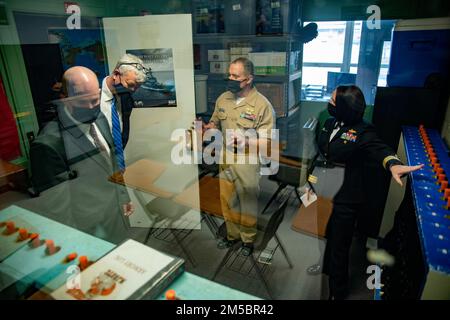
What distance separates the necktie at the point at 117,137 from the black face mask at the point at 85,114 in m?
0.18

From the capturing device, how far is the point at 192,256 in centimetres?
226

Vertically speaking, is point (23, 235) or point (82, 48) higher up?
point (82, 48)

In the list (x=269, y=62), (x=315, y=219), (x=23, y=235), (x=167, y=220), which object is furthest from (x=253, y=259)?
(x=269, y=62)

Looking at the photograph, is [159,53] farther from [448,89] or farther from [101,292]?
[448,89]

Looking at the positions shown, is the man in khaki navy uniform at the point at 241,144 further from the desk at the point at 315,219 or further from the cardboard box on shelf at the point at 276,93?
the cardboard box on shelf at the point at 276,93

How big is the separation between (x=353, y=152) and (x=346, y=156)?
1.7 inches

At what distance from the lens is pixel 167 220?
2361 millimetres

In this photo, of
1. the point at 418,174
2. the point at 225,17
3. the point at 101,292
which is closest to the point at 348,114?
the point at 418,174

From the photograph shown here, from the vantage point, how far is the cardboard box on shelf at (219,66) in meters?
3.35

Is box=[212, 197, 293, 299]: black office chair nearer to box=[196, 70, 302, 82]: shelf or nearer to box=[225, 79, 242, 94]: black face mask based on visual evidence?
box=[225, 79, 242, 94]: black face mask

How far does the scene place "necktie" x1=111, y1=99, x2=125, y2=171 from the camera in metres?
1.98

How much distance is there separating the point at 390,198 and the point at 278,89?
169cm

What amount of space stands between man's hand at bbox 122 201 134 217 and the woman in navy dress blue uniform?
1.44 metres

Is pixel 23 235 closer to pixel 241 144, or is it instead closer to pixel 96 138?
pixel 96 138
